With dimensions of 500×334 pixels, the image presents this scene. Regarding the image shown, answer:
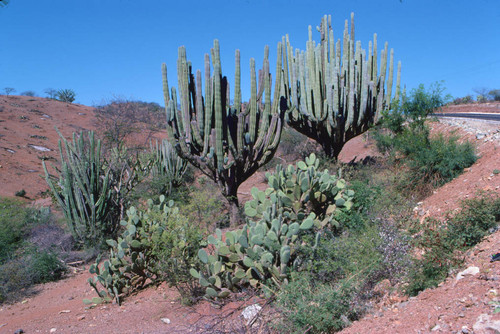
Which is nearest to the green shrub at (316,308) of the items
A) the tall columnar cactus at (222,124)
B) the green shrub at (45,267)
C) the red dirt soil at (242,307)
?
the red dirt soil at (242,307)

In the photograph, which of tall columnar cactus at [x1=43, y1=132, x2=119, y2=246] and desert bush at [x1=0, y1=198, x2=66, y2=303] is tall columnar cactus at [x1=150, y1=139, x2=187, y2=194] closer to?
desert bush at [x1=0, y1=198, x2=66, y2=303]

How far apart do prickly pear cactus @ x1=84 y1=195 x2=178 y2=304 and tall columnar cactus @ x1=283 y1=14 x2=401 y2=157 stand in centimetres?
798

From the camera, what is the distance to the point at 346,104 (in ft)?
46.0

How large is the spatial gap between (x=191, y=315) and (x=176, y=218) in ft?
6.16

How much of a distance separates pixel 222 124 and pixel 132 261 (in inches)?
173

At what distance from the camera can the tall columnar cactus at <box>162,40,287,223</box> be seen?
994 cm

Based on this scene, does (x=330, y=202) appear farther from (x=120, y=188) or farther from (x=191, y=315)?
(x=120, y=188)

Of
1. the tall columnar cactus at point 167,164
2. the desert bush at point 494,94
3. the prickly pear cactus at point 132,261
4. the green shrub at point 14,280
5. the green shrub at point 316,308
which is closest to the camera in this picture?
the green shrub at point 316,308

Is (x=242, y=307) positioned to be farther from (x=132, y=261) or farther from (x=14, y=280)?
(x=14, y=280)

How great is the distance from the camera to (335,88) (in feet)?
43.4

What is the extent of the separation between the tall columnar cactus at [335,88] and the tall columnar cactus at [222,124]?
3.24m

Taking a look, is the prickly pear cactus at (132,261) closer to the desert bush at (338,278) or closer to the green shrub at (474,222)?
the desert bush at (338,278)

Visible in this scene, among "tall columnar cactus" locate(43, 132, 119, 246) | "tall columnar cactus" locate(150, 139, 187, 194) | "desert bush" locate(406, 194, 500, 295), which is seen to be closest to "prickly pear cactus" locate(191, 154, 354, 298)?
"desert bush" locate(406, 194, 500, 295)

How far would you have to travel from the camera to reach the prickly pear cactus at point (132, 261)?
6645mm
